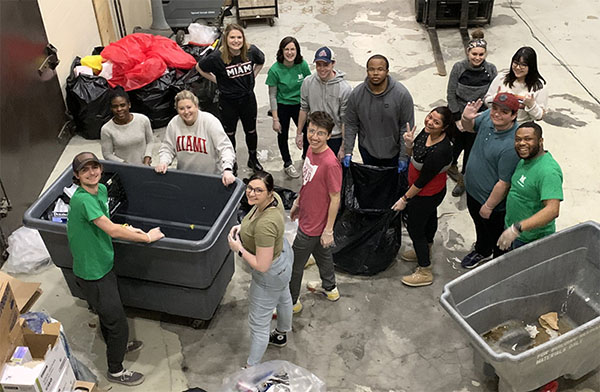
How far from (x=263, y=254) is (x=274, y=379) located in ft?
2.66

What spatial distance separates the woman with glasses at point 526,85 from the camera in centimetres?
398

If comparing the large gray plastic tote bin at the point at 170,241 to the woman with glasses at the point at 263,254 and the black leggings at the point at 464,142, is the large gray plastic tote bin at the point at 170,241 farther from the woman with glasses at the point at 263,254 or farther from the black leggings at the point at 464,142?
the black leggings at the point at 464,142

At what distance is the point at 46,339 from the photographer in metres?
3.03

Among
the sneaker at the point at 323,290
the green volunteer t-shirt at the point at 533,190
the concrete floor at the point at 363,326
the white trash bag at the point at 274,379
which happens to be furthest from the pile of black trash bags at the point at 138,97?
the green volunteer t-shirt at the point at 533,190

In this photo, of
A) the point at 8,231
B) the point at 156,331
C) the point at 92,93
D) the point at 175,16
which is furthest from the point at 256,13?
the point at 156,331

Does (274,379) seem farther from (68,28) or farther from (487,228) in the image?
(68,28)

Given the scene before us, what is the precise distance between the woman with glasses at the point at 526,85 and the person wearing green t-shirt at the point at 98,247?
2.55 metres

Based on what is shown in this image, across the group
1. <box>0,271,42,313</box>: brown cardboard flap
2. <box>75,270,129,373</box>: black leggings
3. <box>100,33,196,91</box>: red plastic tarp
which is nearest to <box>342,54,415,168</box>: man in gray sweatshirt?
<box>75,270,129,373</box>: black leggings

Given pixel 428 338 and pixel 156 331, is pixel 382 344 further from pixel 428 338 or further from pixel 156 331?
pixel 156 331

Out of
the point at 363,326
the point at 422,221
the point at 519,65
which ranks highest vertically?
the point at 519,65

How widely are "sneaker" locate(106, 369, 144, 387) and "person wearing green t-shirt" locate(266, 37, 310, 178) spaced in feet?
7.73

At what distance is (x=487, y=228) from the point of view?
13.3ft

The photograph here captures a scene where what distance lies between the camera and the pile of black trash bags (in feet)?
19.2

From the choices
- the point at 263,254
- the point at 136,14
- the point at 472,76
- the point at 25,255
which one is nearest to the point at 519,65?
the point at 472,76
